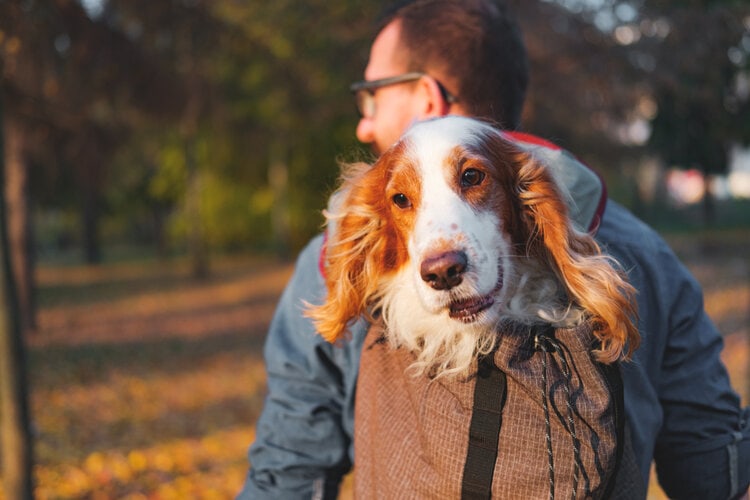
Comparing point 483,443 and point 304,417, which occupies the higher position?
point 483,443

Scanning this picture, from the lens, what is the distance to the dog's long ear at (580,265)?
1.46m

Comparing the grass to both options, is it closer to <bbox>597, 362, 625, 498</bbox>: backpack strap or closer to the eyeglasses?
<bbox>597, 362, 625, 498</bbox>: backpack strap

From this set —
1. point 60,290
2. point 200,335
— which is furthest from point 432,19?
point 60,290

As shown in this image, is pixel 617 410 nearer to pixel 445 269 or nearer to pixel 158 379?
pixel 445 269

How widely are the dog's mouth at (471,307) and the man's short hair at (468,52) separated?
618mm

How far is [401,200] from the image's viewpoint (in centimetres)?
164

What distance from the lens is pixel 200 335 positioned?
12.6m

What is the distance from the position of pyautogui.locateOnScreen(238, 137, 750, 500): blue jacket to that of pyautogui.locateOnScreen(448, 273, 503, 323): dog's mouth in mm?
A: 318

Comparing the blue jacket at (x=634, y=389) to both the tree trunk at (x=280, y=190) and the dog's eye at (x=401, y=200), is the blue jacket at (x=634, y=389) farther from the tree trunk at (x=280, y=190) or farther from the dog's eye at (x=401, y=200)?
the tree trunk at (x=280, y=190)

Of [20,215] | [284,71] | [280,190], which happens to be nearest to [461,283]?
[20,215]

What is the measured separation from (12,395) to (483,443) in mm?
3623

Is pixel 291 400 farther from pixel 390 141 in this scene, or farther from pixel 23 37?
pixel 23 37

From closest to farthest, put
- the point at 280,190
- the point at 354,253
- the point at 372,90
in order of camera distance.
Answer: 1. the point at 354,253
2. the point at 372,90
3. the point at 280,190

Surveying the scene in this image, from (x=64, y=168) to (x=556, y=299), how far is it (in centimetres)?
844
